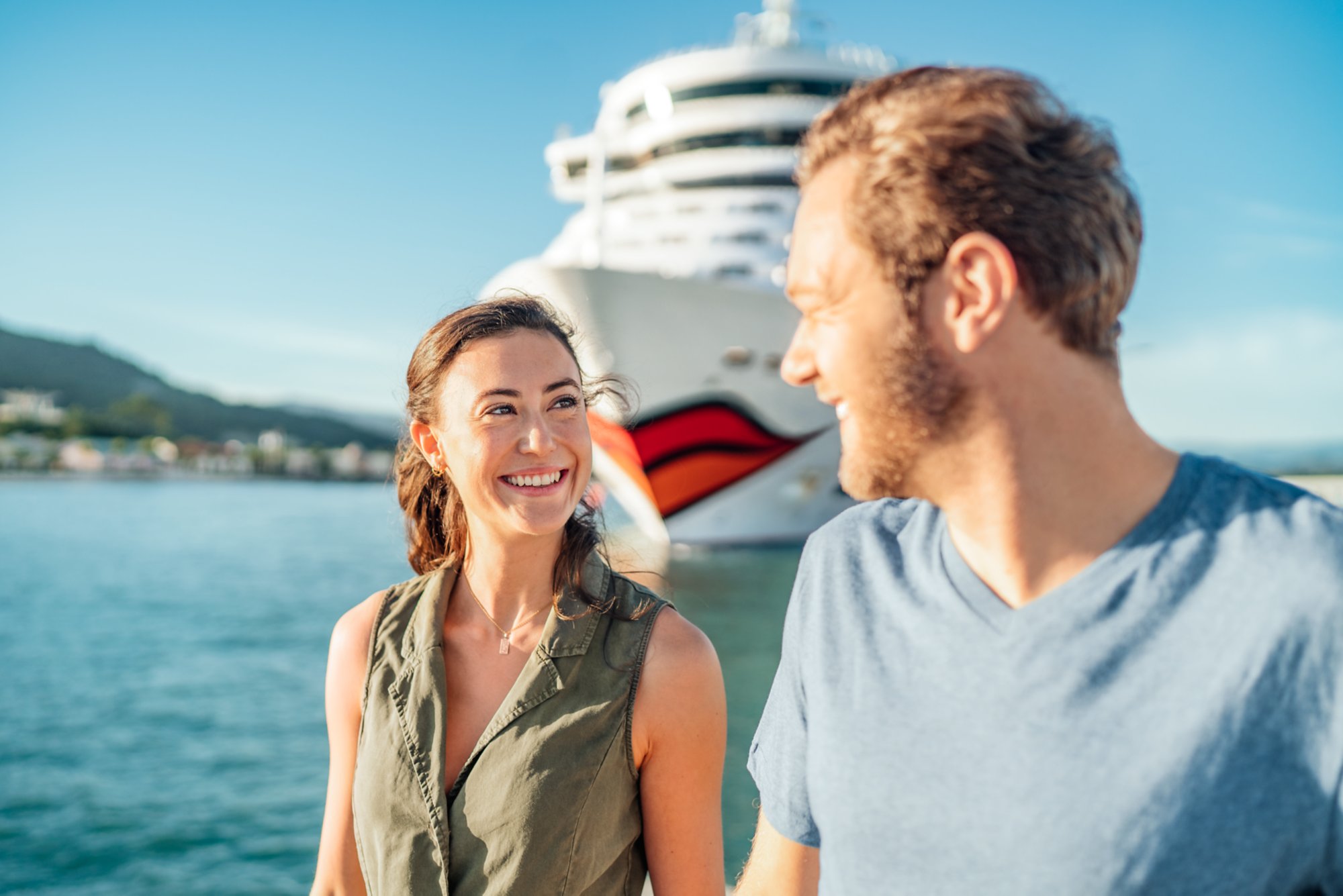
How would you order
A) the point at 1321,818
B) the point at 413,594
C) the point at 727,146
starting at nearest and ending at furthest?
the point at 1321,818
the point at 413,594
the point at 727,146

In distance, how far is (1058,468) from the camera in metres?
0.95

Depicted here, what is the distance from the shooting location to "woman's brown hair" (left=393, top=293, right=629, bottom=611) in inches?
67.7

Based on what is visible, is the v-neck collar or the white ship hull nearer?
the v-neck collar

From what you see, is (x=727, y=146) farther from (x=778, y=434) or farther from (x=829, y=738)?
(x=829, y=738)

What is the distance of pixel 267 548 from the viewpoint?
103ft

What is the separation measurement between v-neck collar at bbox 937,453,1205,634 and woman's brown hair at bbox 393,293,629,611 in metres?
0.85

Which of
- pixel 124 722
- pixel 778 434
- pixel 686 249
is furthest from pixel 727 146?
pixel 124 722

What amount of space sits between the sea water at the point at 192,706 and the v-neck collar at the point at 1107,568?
4.99 ft

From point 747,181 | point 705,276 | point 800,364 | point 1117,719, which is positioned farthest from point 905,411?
point 747,181

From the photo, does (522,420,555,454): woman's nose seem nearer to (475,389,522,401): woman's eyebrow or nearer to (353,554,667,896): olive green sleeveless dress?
(475,389,522,401): woman's eyebrow

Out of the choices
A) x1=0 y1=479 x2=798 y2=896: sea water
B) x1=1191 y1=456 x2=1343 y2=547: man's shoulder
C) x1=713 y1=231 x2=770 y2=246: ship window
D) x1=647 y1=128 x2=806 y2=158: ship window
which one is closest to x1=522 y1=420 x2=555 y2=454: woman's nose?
x1=0 y1=479 x2=798 y2=896: sea water

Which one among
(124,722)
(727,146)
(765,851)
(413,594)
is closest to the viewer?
(765,851)

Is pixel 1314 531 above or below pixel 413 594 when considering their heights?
above

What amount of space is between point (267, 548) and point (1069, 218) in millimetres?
33650
